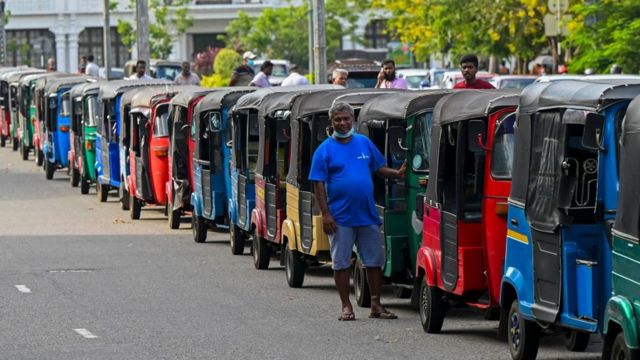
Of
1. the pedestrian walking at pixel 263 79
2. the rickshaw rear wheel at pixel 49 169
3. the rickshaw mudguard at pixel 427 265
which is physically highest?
the pedestrian walking at pixel 263 79

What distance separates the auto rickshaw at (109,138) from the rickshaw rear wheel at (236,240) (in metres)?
6.74

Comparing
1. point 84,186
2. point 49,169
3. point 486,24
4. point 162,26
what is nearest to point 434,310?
point 84,186

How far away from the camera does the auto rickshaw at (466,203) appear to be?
12984 mm

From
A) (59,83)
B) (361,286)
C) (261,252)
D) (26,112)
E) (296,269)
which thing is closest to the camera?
(361,286)

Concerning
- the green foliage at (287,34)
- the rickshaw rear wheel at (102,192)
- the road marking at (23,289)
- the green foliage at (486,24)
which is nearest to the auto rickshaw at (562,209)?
the road marking at (23,289)

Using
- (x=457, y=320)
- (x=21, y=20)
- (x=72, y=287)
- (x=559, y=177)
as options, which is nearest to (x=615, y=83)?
(x=559, y=177)

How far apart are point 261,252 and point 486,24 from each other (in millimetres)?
33921

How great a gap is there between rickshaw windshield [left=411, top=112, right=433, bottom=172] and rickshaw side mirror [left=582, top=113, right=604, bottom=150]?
408cm

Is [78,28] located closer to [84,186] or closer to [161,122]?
[84,186]

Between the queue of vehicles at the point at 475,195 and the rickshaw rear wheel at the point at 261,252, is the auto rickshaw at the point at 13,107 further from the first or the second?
the rickshaw rear wheel at the point at 261,252

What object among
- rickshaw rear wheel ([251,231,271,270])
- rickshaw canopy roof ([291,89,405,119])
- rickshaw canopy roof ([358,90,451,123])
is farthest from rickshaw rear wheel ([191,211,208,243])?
rickshaw canopy roof ([358,90,451,123])

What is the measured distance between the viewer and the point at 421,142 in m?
14.9

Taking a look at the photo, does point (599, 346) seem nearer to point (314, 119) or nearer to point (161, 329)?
point (161, 329)

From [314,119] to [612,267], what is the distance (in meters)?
7.02
